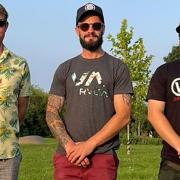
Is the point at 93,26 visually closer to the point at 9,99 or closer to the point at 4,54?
the point at 4,54

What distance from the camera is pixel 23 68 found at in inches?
226

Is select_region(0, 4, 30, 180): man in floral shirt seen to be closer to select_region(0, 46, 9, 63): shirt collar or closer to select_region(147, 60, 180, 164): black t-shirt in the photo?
select_region(0, 46, 9, 63): shirt collar

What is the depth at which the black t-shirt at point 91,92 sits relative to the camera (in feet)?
17.9

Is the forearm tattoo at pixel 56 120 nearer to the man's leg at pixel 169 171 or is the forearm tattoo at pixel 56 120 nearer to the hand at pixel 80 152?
the hand at pixel 80 152

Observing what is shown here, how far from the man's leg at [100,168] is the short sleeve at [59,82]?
0.78 metres

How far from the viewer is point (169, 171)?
5320 mm

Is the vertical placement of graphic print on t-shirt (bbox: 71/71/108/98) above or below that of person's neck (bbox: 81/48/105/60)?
below

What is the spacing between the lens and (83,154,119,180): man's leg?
5.43 meters

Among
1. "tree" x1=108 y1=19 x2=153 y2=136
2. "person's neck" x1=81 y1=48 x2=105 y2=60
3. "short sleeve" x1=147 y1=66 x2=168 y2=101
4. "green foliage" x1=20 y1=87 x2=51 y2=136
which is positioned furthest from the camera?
"green foliage" x1=20 y1=87 x2=51 y2=136

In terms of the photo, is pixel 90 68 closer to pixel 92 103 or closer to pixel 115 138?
pixel 92 103

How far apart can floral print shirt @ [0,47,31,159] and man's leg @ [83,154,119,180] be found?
31.3 inches

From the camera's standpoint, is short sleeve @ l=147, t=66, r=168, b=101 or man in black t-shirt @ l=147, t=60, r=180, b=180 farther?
short sleeve @ l=147, t=66, r=168, b=101

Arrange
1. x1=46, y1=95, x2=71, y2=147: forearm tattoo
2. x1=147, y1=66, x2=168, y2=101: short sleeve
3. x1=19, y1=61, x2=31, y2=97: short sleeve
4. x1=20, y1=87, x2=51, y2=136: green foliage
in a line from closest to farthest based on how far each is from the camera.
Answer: x1=147, y1=66, x2=168, y2=101: short sleeve → x1=46, y1=95, x2=71, y2=147: forearm tattoo → x1=19, y1=61, x2=31, y2=97: short sleeve → x1=20, y1=87, x2=51, y2=136: green foliage

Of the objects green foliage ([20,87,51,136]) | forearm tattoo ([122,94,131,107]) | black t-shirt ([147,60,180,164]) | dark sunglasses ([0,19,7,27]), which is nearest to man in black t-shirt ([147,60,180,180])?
→ black t-shirt ([147,60,180,164])
